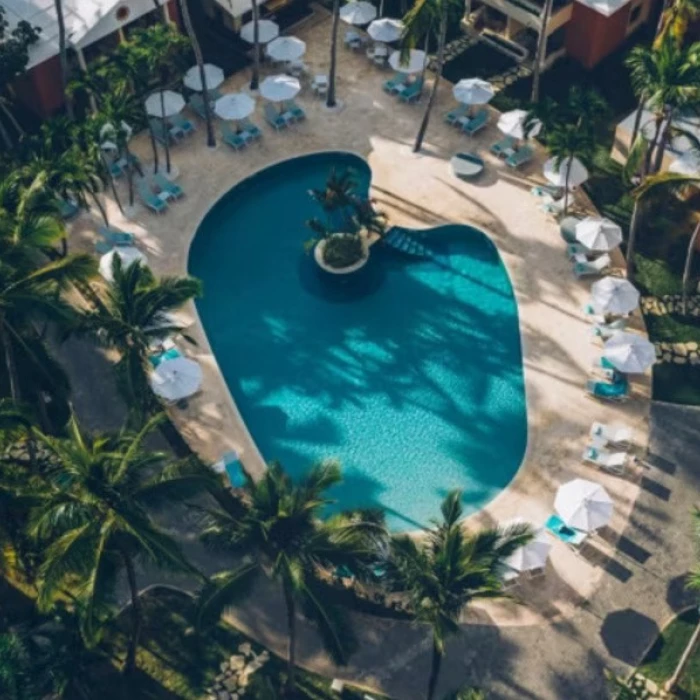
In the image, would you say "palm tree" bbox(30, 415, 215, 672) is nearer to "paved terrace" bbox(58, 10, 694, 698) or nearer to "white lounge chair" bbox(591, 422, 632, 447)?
"paved terrace" bbox(58, 10, 694, 698)

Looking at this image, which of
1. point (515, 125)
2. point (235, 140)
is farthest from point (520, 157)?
point (235, 140)

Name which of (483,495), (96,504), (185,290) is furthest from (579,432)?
(96,504)

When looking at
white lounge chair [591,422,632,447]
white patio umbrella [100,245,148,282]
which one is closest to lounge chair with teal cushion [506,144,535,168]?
white lounge chair [591,422,632,447]

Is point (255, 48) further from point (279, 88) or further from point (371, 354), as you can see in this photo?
point (371, 354)

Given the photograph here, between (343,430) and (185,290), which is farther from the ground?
(185,290)

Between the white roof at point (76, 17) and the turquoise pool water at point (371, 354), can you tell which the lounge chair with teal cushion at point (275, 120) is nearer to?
the turquoise pool water at point (371, 354)

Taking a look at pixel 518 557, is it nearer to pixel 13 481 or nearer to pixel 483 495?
pixel 483 495
